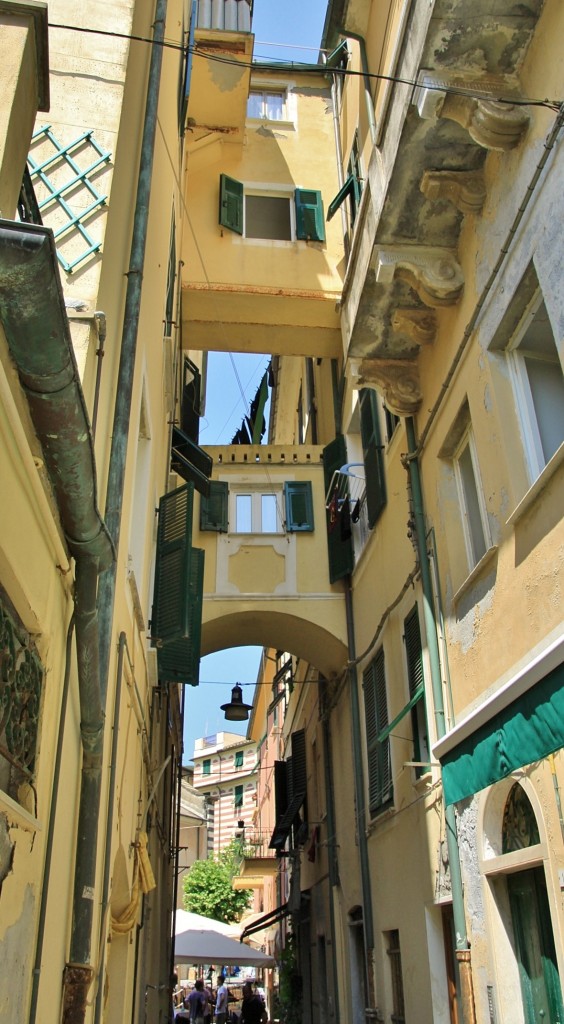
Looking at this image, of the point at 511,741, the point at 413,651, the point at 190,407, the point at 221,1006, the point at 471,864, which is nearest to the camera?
the point at 511,741

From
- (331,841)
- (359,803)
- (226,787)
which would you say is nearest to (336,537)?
(359,803)

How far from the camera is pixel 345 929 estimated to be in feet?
41.5

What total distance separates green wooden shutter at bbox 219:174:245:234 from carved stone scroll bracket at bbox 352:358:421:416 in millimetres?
7009

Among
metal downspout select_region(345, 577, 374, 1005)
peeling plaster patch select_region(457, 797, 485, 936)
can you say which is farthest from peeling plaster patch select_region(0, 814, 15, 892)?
metal downspout select_region(345, 577, 374, 1005)

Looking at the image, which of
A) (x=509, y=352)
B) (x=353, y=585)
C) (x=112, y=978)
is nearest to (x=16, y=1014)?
(x=112, y=978)

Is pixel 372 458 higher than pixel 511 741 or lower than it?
higher

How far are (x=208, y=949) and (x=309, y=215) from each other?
46.1 feet

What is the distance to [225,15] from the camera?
1476cm

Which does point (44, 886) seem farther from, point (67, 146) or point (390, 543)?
point (390, 543)

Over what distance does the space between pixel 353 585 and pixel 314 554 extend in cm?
104

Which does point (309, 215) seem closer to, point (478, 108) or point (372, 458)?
point (372, 458)

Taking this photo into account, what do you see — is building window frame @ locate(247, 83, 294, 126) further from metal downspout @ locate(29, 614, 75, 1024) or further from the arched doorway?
metal downspout @ locate(29, 614, 75, 1024)

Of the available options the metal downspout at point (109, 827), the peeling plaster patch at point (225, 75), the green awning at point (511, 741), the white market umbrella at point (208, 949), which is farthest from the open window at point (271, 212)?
the white market umbrella at point (208, 949)

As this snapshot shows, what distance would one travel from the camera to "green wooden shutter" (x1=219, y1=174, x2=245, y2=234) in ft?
46.9
